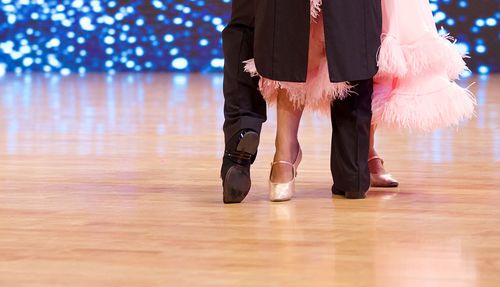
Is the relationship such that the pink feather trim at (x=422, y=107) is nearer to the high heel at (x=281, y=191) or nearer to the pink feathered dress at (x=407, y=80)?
the pink feathered dress at (x=407, y=80)

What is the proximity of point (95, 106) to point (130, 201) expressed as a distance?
2.65 metres

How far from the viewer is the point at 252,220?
1.90 m

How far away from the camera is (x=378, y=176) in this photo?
2.36 meters

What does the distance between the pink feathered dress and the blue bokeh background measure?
540 centimetres

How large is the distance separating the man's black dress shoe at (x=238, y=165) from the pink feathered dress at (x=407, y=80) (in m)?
0.11

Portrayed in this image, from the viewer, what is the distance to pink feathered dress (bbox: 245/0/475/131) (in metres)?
2.13

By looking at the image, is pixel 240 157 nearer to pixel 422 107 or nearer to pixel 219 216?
pixel 219 216

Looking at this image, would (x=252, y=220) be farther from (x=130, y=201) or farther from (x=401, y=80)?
(x=401, y=80)

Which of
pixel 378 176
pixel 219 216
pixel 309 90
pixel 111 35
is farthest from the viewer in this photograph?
pixel 111 35

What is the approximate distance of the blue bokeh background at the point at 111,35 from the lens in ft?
25.5

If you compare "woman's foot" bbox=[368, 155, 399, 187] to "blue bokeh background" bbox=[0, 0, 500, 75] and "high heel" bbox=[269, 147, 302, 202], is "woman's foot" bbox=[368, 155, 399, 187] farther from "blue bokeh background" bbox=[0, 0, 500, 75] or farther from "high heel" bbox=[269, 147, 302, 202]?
"blue bokeh background" bbox=[0, 0, 500, 75]

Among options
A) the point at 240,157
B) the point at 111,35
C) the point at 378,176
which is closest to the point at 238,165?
the point at 240,157

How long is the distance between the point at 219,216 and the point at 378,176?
54 centimetres

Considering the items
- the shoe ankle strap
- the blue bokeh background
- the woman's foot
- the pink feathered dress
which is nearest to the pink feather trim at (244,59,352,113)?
the pink feathered dress
